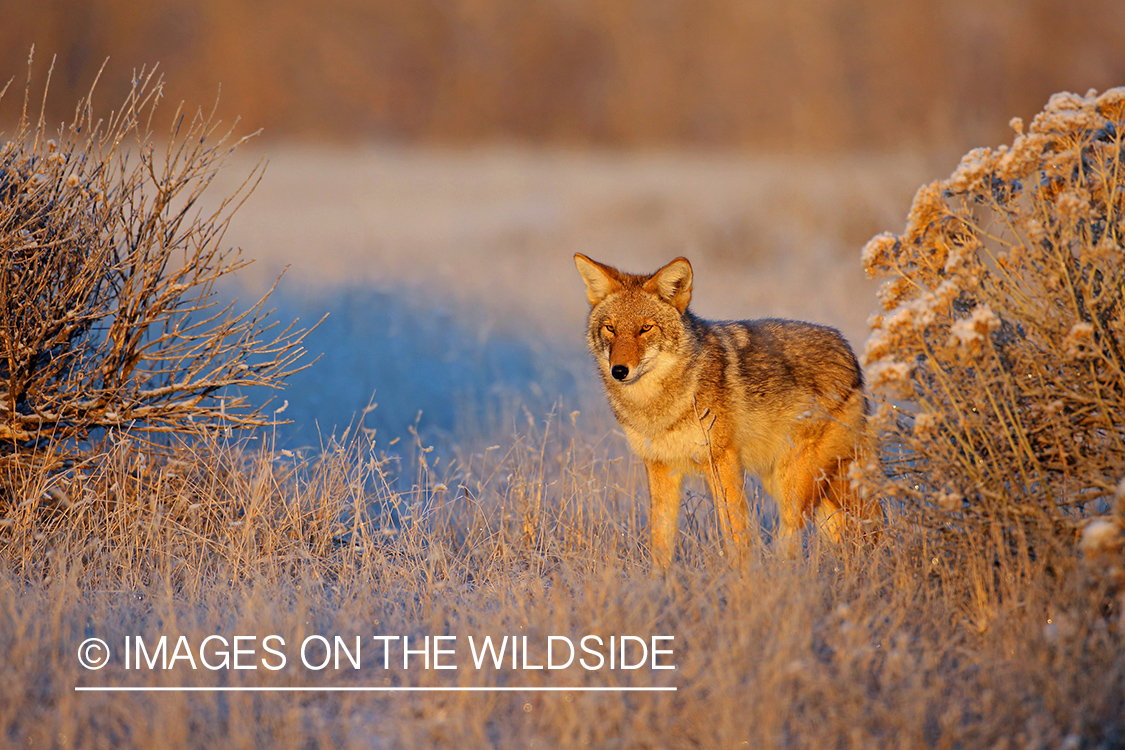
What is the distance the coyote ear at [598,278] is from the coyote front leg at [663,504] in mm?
1063

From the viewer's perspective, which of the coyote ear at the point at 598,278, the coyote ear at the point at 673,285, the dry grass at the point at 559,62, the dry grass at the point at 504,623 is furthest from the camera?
the dry grass at the point at 559,62

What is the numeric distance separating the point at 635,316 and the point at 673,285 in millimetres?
295

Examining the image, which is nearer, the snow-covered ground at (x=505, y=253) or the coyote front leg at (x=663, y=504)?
the coyote front leg at (x=663, y=504)

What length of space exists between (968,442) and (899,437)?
0.27 m

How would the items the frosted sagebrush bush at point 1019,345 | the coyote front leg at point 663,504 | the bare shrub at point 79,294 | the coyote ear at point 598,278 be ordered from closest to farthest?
the frosted sagebrush bush at point 1019,345, the bare shrub at point 79,294, the coyote front leg at point 663,504, the coyote ear at point 598,278

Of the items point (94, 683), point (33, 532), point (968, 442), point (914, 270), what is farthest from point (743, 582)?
point (33, 532)

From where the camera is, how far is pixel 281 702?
3035 mm

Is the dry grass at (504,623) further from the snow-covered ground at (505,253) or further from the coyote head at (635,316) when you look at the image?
the snow-covered ground at (505,253)

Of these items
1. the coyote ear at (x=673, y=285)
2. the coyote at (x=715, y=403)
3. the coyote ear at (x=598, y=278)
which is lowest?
the coyote at (x=715, y=403)

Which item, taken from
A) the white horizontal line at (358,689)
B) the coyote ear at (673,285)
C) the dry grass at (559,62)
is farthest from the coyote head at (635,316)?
the dry grass at (559,62)

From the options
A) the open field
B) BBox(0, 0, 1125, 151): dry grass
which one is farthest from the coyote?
BBox(0, 0, 1125, 151): dry grass

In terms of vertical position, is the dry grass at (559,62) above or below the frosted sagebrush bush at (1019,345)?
above

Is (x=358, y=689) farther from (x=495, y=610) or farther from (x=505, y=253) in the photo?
(x=505, y=253)

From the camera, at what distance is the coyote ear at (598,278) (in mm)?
5027
